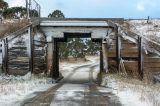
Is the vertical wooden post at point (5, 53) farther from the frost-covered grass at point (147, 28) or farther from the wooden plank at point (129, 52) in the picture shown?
the frost-covered grass at point (147, 28)

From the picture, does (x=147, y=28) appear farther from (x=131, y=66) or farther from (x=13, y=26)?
(x=13, y=26)

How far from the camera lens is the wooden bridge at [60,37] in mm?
31000

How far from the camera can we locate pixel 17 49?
31562 millimetres

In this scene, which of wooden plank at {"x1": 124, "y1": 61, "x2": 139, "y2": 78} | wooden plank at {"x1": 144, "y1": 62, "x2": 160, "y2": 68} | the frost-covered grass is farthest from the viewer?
the frost-covered grass

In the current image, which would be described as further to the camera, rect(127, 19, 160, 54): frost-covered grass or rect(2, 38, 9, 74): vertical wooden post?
rect(127, 19, 160, 54): frost-covered grass

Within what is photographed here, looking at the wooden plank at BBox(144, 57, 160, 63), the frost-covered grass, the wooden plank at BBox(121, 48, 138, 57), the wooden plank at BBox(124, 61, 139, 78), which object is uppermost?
the frost-covered grass

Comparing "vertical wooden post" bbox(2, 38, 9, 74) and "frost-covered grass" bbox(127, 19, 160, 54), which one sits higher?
"frost-covered grass" bbox(127, 19, 160, 54)

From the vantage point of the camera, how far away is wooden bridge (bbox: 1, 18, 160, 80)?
3100 centimetres

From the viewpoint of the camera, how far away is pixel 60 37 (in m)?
33.2

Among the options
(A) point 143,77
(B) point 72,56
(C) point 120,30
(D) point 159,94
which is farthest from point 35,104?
(B) point 72,56

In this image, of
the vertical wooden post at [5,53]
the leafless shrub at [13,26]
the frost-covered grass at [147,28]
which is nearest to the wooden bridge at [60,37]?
the vertical wooden post at [5,53]

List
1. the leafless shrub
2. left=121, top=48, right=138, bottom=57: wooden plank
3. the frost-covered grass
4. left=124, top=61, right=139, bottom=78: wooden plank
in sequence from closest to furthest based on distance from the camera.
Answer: left=124, top=61, right=139, bottom=78: wooden plank, left=121, top=48, right=138, bottom=57: wooden plank, the leafless shrub, the frost-covered grass

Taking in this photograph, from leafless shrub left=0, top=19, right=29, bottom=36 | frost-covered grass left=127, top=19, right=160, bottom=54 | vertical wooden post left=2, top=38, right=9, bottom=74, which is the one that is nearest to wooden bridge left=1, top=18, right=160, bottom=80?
vertical wooden post left=2, top=38, right=9, bottom=74

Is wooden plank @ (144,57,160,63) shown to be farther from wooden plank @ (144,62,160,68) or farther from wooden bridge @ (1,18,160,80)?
wooden plank @ (144,62,160,68)
